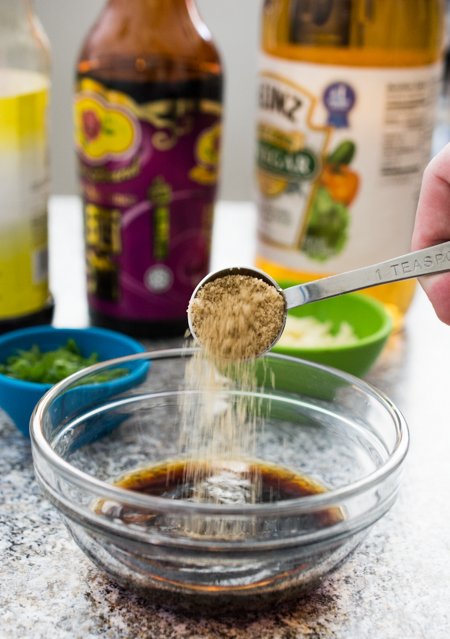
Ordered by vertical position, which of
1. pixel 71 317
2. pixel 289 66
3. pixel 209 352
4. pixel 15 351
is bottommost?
pixel 71 317

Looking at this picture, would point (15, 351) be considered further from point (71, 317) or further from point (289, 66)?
point (289, 66)

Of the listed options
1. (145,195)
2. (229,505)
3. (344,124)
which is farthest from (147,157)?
(229,505)

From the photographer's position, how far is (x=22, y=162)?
0.90 metres

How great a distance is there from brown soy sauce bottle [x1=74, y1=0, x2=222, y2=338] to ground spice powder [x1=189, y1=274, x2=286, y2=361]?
33cm

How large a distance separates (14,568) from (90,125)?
1.80ft

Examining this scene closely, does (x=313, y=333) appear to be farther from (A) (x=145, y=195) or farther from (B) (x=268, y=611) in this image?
(B) (x=268, y=611)

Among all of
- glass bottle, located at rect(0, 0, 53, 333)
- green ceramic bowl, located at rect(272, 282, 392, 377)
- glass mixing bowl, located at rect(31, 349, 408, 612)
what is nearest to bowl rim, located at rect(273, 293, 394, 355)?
green ceramic bowl, located at rect(272, 282, 392, 377)

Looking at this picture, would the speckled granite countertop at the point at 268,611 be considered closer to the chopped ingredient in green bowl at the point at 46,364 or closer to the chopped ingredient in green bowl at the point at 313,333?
the chopped ingredient in green bowl at the point at 46,364

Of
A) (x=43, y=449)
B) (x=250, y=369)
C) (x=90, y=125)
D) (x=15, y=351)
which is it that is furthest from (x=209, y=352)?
(x=90, y=125)

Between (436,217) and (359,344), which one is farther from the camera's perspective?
(359,344)

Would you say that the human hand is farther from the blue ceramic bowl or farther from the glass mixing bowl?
the blue ceramic bowl

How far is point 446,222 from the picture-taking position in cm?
69

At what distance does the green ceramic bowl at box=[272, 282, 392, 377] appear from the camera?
0.83 metres

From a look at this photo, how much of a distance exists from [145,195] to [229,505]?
546mm
